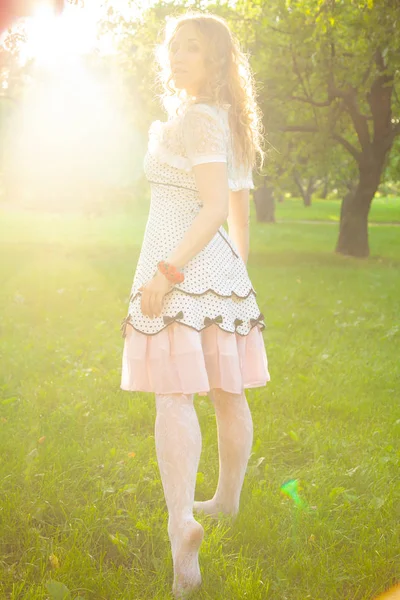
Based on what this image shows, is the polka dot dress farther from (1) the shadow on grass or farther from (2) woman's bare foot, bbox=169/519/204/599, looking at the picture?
(1) the shadow on grass

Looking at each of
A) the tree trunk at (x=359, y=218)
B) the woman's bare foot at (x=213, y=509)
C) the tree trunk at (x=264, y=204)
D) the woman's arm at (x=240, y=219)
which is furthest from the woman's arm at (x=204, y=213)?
the tree trunk at (x=264, y=204)

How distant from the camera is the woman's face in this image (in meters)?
3.21

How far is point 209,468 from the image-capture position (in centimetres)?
Result: 437

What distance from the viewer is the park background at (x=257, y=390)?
3.36 metres

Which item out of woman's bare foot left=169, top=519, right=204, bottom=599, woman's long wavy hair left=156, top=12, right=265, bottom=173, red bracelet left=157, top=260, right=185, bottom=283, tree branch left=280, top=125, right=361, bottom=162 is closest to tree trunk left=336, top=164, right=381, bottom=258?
tree branch left=280, top=125, right=361, bottom=162

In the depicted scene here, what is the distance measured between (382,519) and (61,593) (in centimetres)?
173

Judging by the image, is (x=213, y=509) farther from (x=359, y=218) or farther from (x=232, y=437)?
(x=359, y=218)

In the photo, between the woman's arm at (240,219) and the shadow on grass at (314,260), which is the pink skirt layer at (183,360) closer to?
the woman's arm at (240,219)

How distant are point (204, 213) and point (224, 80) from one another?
0.66 meters

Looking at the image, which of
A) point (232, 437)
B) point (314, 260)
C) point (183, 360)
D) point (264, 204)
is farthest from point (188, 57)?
point (264, 204)

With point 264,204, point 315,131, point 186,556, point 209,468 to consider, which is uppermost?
point 186,556

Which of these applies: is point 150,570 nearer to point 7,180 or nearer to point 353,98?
point 353,98

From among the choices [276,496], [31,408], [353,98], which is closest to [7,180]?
[353,98]

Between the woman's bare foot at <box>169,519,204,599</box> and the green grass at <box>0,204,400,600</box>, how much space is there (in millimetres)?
85
